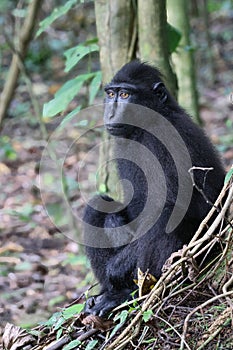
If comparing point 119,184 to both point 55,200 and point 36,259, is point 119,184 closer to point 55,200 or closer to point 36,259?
point 36,259

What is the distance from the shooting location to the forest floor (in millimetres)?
7383

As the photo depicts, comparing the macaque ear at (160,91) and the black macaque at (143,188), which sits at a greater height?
the macaque ear at (160,91)

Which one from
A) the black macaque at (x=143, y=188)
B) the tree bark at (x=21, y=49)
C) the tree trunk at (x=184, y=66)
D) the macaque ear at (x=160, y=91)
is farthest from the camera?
the tree trunk at (x=184, y=66)

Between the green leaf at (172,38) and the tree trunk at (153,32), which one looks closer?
the tree trunk at (153,32)

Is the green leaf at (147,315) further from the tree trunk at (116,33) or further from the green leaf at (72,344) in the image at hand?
the tree trunk at (116,33)

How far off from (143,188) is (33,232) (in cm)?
398

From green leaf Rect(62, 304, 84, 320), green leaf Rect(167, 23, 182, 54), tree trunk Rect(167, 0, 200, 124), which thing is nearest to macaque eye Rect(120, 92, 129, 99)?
green leaf Rect(167, 23, 182, 54)

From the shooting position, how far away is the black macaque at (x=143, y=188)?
5.11 m

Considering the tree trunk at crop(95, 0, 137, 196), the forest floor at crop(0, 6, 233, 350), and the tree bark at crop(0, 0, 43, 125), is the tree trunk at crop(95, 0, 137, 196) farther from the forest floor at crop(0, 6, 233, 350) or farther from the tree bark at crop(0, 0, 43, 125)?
the tree bark at crop(0, 0, 43, 125)

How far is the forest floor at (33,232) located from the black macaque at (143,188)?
56cm

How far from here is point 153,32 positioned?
634 cm

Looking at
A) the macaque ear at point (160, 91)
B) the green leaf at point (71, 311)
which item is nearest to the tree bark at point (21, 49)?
the macaque ear at point (160, 91)

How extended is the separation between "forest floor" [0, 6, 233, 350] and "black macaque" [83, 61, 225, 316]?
1.84 feet

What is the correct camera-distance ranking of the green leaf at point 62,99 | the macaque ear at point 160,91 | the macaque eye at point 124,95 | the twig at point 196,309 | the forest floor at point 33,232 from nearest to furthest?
1. the twig at point 196,309
2. the macaque ear at point 160,91
3. the macaque eye at point 124,95
4. the green leaf at point 62,99
5. the forest floor at point 33,232
